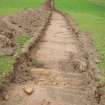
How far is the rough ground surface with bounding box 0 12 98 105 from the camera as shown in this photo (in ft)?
29.9

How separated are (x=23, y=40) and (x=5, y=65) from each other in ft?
15.9

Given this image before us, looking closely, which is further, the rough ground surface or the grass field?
the grass field

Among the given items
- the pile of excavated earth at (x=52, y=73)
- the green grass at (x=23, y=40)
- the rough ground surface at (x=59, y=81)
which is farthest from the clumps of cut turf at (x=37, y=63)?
the green grass at (x=23, y=40)

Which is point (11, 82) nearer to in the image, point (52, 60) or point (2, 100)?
point (2, 100)

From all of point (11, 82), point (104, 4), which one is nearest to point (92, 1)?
point (104, 4)

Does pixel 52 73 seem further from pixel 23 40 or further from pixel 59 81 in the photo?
pixel 23 40

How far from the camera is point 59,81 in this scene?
1063cm

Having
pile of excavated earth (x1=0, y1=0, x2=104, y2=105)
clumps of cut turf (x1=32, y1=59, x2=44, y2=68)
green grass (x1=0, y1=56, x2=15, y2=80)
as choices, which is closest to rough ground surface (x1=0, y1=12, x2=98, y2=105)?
pile of excavated earth (x1=0, y1=0, x2=104, y2=105)

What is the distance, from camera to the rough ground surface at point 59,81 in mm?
9109

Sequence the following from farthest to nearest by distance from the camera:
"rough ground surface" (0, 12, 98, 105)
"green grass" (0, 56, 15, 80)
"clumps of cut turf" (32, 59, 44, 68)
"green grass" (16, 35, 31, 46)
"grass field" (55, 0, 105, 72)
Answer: "grass field" (55, 0, 105, 72) → "green grass" (16, 35, 31, 46) → "clumps of cut turf" (32, 59, 44, 68) → "green grass" (0, 56, 15, 80) → "rough ground surface" (0, 12, 98, 105)

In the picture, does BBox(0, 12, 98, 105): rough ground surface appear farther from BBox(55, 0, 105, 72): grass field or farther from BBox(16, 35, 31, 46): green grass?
BBox(55, 0, 105, 72): grass field

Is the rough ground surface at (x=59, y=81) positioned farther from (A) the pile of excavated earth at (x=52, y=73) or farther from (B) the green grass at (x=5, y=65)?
(B) the green grass at (x=5, y=65)

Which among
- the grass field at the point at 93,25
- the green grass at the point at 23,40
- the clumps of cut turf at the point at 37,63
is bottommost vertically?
the grass field at the point at 93,25

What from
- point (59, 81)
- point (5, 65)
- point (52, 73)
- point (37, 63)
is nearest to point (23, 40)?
point (37, 63)
